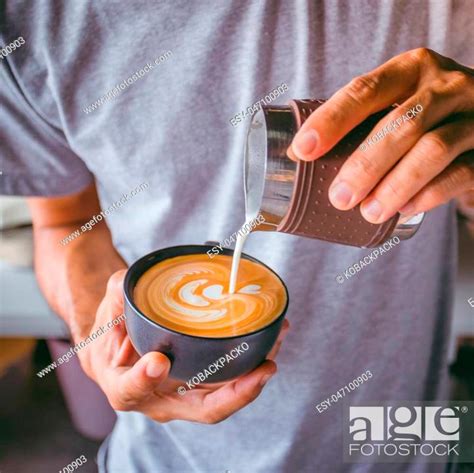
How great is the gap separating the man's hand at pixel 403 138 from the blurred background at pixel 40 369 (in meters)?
0.14

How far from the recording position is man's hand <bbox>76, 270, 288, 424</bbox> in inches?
14.5

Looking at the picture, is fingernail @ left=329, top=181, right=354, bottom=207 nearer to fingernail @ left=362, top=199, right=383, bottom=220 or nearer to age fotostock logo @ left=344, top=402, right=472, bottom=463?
fingernail @ left=362, top=199, right=383, bottom=220

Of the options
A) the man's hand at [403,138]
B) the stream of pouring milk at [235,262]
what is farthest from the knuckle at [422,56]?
the stream of pouring milk at [235,262]

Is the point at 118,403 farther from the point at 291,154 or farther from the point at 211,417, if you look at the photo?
the point at 291,154

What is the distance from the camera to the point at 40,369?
542 millimetres

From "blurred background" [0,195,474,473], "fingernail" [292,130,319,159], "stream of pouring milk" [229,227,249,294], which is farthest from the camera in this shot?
"blurred background" [0,195,474,473]

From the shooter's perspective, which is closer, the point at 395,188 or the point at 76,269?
the point at 395,188

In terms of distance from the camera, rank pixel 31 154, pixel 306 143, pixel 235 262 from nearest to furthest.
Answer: pixel 306 143, pixel 235 262, pixel 31 154

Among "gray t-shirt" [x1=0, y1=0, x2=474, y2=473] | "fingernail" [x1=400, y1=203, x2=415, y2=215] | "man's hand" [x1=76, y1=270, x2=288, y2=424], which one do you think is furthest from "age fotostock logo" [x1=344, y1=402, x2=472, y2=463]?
"fingernail" [x1=400, y1=203, x2=415, y2=215]

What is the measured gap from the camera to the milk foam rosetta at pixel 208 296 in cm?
36

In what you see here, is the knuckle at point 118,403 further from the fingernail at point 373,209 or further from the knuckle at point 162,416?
the fingernail at point 373,209

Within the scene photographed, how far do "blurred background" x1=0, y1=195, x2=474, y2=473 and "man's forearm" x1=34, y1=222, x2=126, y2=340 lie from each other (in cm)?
3

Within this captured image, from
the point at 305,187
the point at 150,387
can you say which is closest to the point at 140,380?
the point at 150,387

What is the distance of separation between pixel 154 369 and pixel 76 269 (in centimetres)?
23
